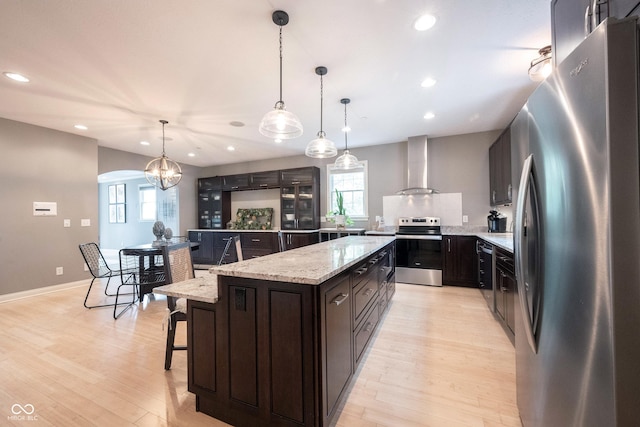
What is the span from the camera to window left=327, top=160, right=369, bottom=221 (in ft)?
18.4

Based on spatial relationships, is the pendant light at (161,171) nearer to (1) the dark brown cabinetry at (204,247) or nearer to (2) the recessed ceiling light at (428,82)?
(1) the dark brown cabinetry at (204,247)

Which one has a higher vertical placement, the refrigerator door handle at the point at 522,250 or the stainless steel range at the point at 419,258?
the refrigerator door handle at the point at 522,250

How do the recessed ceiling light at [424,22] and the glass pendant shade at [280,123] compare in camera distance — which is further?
the glass pendant shade at [280,123]

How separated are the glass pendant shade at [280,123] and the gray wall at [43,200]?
4.57 metres

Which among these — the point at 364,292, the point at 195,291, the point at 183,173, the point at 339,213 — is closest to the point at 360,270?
the point at 364,292

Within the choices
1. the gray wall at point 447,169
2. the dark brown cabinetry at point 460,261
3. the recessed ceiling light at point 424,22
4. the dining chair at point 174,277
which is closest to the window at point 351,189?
the gray wall at point 447,169

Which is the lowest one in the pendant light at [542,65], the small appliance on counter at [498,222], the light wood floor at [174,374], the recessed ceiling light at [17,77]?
the light wood floor at [174,374]

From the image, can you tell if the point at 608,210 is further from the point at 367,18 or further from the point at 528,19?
the point at 528,19

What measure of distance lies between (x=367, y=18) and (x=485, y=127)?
11.7 ft

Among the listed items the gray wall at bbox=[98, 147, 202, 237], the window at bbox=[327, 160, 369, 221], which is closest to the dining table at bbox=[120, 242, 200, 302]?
the gray wall at bbox=[98, 147, 202, 237]

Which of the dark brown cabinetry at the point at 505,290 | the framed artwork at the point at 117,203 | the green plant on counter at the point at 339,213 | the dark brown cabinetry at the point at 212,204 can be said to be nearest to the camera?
the dark brown cabinetry at the point at 505,290

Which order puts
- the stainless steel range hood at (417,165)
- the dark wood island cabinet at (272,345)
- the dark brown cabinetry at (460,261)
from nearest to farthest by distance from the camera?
the dark wood island cabinet at (272,345)
the dark brown cabinetry at (460,261)
the stainless steel range hood at (417,165)

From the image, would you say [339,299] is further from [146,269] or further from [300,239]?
[300,239]

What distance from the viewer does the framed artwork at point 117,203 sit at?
8.45 metres
